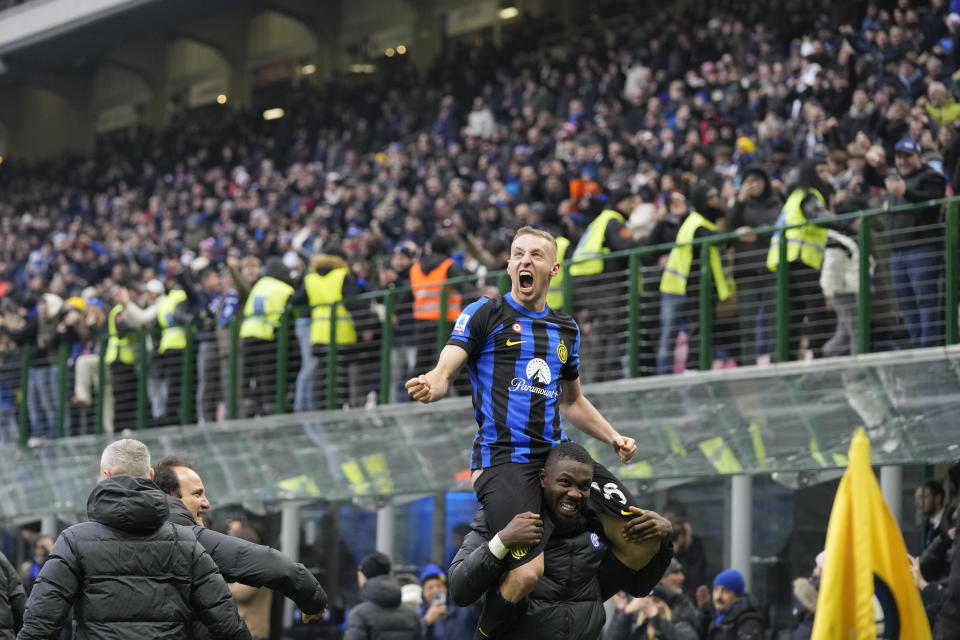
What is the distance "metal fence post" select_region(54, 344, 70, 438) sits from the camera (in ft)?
72.2

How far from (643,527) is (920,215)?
22.4 feet

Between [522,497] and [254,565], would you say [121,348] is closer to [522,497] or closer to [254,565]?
[254,565]

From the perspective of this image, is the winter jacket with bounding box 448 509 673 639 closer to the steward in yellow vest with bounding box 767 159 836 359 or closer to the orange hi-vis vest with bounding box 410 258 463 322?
the steward in yellow vest with bounding box 767 159 836 359

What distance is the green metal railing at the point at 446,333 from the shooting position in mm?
13797

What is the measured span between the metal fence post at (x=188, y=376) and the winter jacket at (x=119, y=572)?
42.9ft

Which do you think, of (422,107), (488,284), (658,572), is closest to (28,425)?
(488,284)

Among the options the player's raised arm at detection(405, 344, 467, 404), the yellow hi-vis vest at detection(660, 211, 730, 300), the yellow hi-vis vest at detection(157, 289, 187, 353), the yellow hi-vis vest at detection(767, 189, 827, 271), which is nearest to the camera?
the player's raised arm at detection(405, 344, 467, 404)

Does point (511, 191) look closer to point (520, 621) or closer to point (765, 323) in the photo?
point (765, 323)

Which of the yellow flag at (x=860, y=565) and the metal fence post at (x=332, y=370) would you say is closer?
the yellow flag at (x=860, y=565)

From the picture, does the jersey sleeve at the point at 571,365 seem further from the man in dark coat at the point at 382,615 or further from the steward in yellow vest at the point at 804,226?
the steward in yellow vest at the point at 804,226

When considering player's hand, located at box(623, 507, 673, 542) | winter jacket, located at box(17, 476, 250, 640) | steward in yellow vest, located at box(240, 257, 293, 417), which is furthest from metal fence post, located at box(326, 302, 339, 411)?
winter jacket, located at box(17, 476, 250, 640)

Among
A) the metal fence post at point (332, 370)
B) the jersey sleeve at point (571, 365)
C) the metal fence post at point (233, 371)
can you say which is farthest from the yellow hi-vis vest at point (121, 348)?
the jersey sleeve at point (571, 365)

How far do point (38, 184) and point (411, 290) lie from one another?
24.0m

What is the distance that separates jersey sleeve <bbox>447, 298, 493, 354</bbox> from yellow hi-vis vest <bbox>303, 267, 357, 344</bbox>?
35.2 ft
